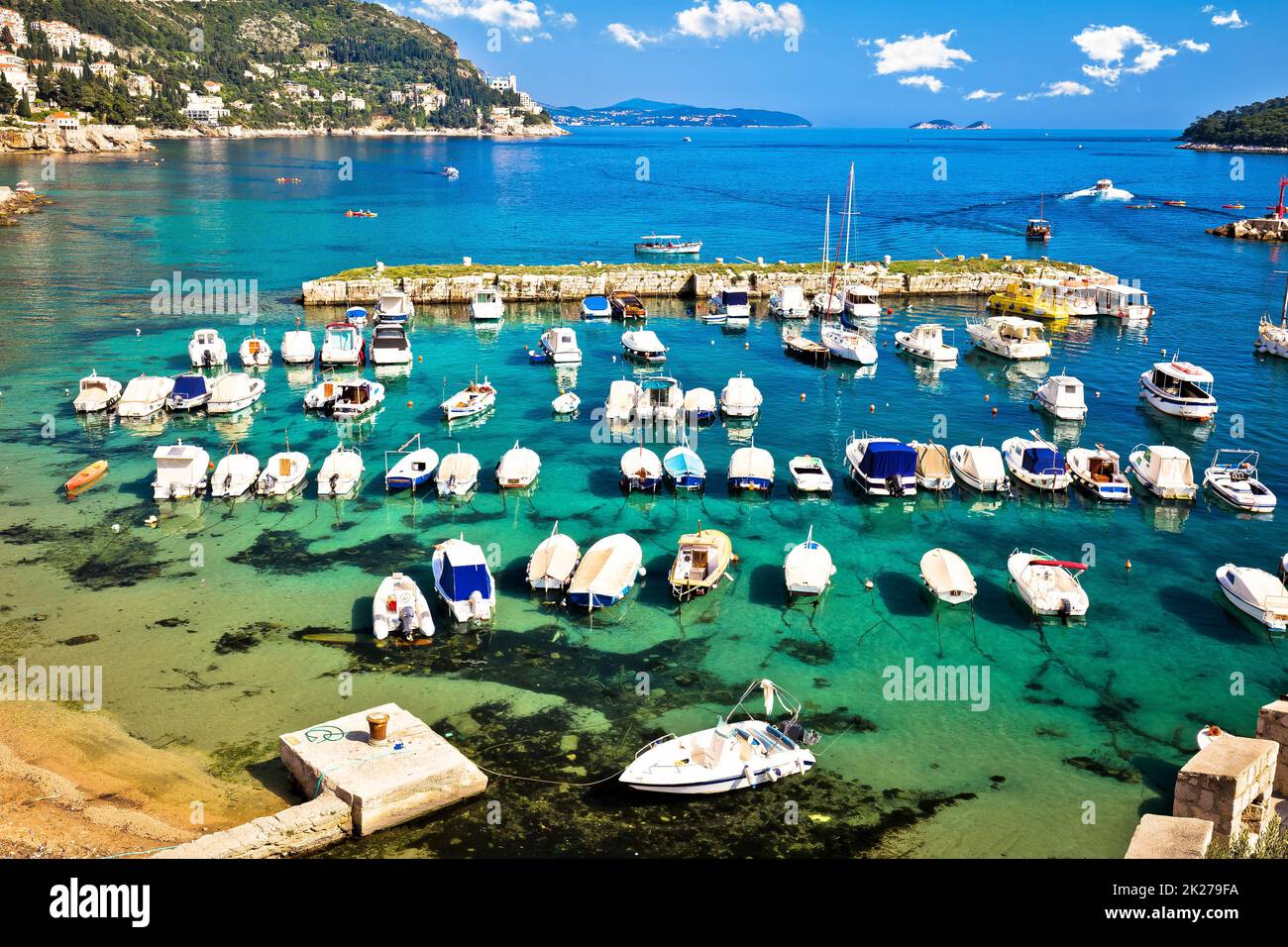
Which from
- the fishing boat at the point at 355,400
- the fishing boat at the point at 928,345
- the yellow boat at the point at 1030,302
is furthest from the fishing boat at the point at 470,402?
the yellow boat at the point at 1030,302

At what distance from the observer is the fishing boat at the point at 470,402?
47219 mm

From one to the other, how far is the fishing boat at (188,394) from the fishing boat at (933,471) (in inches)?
1319

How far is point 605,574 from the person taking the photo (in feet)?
98.7

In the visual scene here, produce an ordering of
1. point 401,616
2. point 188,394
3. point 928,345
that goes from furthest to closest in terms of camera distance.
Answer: point 928,345 → point 188,394 → point 401,616

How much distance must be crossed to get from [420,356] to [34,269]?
1653 inches

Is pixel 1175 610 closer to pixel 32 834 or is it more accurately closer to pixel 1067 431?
pixel 1067 431

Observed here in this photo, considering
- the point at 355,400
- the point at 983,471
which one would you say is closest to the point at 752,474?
the point at 983,471

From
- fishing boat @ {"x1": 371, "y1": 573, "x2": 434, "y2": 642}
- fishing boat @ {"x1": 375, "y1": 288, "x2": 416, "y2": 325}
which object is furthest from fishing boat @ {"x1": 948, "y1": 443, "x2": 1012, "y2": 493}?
fishing boat @ {"x1": 375, "y1": 288, "x2": 416, "y2": 325}

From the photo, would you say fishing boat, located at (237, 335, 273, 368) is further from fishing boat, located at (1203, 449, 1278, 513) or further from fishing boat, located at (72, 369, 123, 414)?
fishing boat, located at (1203, 449, 1278, 513)

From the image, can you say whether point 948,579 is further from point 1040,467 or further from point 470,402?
point 470,402

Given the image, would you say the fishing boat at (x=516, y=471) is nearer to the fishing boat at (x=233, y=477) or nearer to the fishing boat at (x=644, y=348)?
the fishing boat at (x=233, y=477)

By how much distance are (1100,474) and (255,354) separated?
43516 mm

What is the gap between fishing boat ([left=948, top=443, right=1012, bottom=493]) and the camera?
3975 cm

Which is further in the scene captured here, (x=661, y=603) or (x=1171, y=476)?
(x=1171, y=476)
